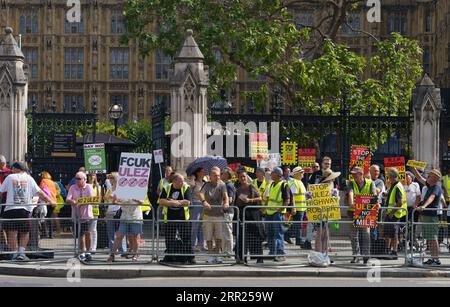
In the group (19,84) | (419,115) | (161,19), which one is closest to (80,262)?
(19,84)

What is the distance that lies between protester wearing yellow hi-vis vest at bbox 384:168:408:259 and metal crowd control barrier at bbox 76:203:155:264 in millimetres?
3849

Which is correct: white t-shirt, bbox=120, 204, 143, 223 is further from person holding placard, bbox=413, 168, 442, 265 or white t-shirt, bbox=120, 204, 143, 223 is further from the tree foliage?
the tree foliage

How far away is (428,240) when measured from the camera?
1981cm

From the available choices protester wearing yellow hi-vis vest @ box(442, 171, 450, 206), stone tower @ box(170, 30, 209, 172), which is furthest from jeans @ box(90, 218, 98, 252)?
protester wearing yellow hi-vis vest @ box(442, 171, 450, 206)

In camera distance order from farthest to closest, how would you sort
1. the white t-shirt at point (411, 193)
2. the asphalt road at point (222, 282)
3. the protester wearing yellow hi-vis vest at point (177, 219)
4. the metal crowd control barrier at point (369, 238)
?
the white t-shirt at point (411, 193), the metal crowd control barrier at point (369, 238), the protester wearing yellow hi-vis vest at point (177, 219), the asphalt road at point (222, 282)

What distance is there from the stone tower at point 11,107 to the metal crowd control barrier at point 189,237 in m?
8.00

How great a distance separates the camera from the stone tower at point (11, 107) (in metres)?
26.8

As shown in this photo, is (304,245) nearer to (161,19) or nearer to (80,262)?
(80,262)

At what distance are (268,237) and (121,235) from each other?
2372 millimetres

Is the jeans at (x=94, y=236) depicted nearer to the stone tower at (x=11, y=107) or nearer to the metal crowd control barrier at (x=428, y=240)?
the metal crowd control barrier at (x=428, y=240)

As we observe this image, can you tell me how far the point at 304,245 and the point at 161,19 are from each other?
15369mm

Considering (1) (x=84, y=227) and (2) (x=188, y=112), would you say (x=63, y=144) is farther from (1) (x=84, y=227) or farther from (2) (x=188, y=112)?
(1) (x=84, y=227)

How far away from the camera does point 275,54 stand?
31578 mm

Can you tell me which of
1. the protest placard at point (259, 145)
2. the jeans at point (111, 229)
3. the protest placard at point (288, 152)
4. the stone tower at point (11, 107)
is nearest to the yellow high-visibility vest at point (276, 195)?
the jeans at point (111, 229)
